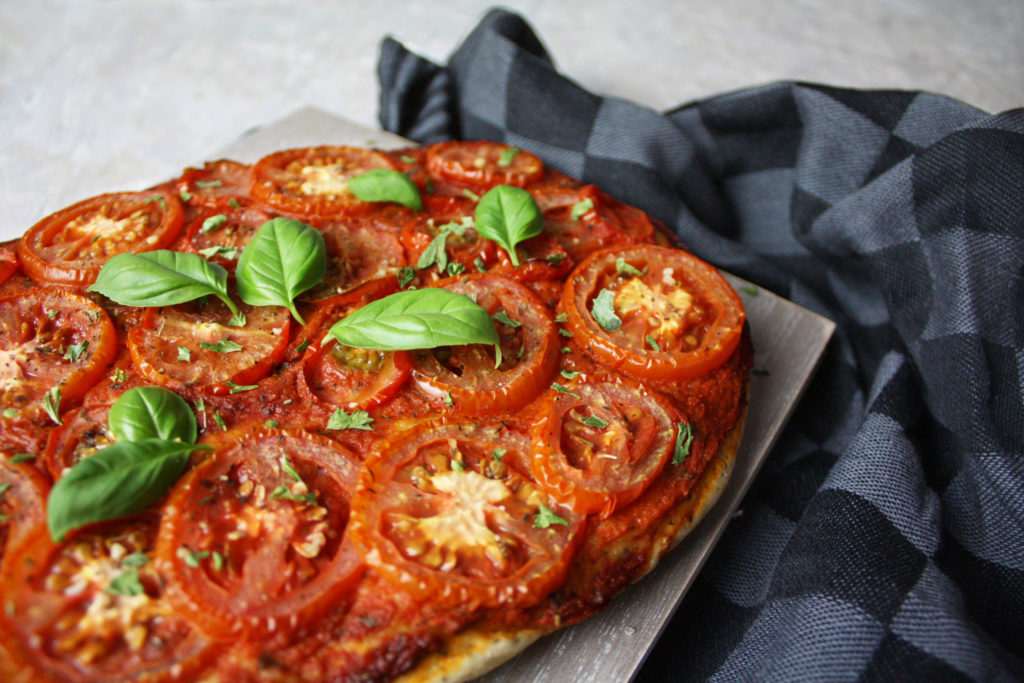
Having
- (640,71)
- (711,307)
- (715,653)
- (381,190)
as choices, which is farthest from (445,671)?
(640,71)

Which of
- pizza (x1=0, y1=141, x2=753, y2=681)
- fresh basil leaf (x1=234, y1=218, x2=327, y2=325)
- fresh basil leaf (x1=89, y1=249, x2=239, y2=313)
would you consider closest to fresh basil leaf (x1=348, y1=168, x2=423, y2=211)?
pizza (x1=0, y1=141, x2=753, y2=681)

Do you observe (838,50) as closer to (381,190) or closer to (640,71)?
(640,71)

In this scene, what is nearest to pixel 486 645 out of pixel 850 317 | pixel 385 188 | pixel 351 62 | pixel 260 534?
pixel 260 534

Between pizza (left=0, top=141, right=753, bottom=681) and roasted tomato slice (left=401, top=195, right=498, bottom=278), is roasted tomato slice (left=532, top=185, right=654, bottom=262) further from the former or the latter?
roasted tomato slice (left=401, top=195, right=498, bottom=278)

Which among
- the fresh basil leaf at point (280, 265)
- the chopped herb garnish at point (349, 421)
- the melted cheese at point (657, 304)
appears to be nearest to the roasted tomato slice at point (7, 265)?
the fresh basil leaf at point (280, 265)

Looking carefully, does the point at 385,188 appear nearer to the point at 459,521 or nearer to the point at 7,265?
the point at 7,265
